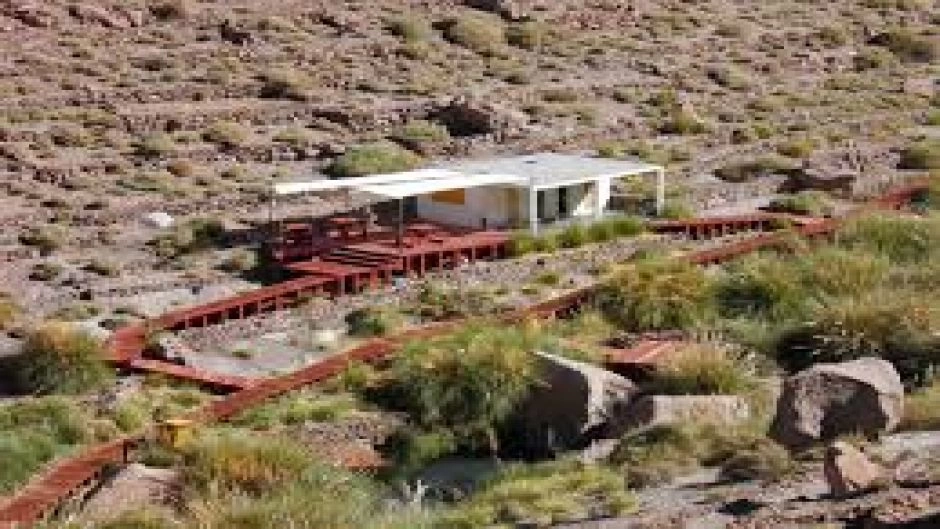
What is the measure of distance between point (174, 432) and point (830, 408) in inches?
279

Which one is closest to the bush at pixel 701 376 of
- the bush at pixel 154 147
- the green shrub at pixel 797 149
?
the bush at pixel 154 147

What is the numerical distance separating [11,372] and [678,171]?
2242cm

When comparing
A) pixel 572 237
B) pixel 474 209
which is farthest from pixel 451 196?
pixel 572 237

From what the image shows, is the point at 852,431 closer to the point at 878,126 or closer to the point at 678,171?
the point at 678,171

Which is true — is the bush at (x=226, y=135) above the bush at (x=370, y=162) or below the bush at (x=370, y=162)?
above

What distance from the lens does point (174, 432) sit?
748 inches

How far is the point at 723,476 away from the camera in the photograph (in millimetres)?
15320

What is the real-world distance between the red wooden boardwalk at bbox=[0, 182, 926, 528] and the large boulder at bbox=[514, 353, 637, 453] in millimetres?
1560

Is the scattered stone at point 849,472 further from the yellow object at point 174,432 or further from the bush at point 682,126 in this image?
the bush at point 682,126

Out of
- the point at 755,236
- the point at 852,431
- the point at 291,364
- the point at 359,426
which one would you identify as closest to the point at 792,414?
the point at 852,431

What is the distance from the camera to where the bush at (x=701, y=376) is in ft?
63.6

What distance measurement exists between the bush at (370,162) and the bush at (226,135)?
2.49 metres

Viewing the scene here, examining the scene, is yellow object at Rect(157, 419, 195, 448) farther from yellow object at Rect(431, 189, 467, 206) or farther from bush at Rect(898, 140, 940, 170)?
bush at Rect(898, 140, 940, 170)

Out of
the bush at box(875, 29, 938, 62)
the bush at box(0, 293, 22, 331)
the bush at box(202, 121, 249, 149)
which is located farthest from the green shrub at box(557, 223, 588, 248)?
the bush at box(875, 29, 938, 62)
